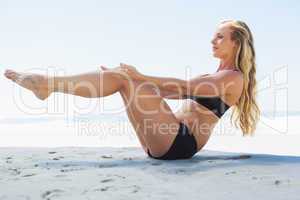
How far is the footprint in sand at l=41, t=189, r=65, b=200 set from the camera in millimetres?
2496

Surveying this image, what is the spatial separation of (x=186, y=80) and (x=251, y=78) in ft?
2.47

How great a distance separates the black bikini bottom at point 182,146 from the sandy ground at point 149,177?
80 mm

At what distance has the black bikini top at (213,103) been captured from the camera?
3.76m

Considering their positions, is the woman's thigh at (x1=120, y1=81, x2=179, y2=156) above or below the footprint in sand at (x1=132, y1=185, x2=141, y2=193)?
above

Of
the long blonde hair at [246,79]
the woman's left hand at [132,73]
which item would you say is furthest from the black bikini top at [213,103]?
the woman's left hand at [132,73]

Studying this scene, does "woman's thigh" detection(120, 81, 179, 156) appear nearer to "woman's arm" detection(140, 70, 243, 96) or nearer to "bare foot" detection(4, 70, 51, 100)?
"woman's arm" detection(140, 70, 243, 96)

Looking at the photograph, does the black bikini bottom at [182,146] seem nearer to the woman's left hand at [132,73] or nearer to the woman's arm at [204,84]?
the woman's arm at [204,84]

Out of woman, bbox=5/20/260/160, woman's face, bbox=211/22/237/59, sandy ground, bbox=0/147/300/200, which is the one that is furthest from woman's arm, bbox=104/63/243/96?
sandy ground, bbox=0/147/300/200

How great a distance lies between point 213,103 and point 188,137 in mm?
365

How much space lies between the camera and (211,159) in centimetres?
397

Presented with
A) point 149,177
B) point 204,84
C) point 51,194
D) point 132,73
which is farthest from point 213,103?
point 51,194

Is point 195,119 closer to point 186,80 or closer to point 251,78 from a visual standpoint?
point 186,80

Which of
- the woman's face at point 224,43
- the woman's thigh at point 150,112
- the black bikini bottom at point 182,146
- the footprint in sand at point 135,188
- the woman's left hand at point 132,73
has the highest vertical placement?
the woman's face at point 224,43

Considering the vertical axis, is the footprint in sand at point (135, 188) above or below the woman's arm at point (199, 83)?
below
